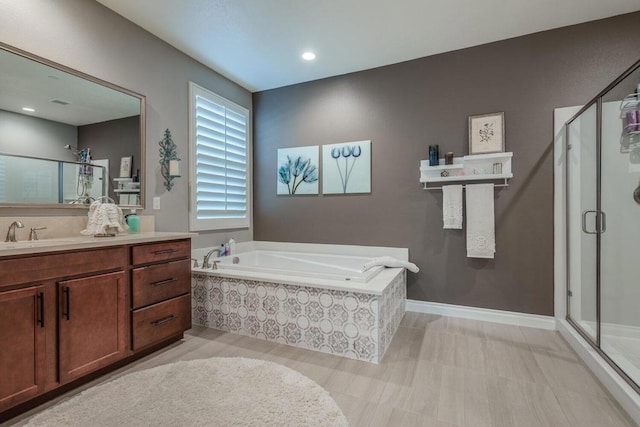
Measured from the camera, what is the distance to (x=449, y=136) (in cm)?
315

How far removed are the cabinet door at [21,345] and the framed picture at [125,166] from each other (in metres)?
1.22

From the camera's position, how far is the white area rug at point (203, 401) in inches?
61.2

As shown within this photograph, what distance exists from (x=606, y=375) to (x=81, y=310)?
3.28m

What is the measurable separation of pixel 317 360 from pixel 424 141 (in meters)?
2.45

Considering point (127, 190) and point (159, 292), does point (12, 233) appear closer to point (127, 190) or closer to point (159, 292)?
point (127, 190)

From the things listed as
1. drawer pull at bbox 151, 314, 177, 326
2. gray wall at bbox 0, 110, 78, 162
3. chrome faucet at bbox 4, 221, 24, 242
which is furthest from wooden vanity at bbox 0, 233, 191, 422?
gray wall at bbox 0, 110, 78, 162

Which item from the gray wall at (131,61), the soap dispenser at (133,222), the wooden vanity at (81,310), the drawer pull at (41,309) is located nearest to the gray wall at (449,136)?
the gray wall at (131,61)

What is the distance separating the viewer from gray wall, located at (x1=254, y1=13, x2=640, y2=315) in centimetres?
275

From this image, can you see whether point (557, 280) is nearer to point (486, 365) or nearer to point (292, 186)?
point (486, 365)

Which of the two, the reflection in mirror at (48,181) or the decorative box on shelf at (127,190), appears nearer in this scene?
the reflection in mirror at (48,181)

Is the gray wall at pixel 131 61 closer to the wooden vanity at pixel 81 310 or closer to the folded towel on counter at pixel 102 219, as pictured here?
the folded towel on counter at pixel 102 219

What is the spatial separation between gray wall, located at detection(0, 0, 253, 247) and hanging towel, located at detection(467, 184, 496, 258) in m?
2.79

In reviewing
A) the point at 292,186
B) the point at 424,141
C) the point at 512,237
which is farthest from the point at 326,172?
the point at 512,237

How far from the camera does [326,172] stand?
3.71m
